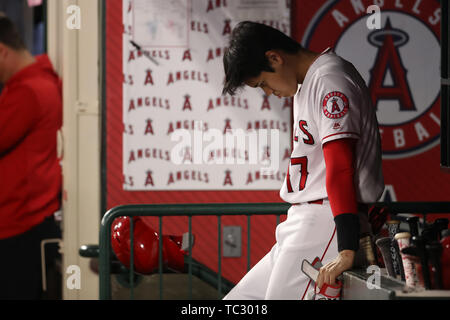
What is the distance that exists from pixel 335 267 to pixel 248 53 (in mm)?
810

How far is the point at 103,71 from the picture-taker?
4.86 meters

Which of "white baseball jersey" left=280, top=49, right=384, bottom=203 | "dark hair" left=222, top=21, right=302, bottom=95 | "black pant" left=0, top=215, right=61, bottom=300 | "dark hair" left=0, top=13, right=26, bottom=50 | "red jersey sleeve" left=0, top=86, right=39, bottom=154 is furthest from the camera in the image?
"dark hair" left=0, top=13, right=26, bottom=50

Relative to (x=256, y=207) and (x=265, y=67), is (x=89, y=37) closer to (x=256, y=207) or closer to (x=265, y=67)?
(x=256, y=207)

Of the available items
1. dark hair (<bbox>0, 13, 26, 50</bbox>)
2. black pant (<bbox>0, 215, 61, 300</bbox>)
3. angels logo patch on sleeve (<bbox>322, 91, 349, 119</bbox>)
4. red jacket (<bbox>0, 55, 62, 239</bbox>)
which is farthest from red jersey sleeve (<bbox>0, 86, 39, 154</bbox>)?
angels logo patch on sleeve (<bbox>322, 91, 349, 119</bbox>)

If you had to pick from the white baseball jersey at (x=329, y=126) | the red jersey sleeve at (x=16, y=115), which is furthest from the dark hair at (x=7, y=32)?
the white baseball jersey at (x=329, y=126)

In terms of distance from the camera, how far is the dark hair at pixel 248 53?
2.76 m

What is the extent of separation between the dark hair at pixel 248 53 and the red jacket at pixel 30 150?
2.91 metres

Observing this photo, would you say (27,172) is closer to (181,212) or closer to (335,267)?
(181,212)

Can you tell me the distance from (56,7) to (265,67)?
9.45ft

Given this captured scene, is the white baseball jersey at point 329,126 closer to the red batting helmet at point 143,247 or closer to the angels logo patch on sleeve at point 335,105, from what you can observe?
the angels logo patch on sleeve at point 335,105

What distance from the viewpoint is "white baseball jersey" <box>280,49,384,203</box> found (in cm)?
262

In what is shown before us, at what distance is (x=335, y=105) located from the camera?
2.62 meters

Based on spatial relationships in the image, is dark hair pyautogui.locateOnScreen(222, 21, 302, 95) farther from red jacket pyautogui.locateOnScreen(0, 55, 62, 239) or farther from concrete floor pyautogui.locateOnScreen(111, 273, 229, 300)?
red jacket pyautogui.locateOnScreen(0, 55, 62, 239)
